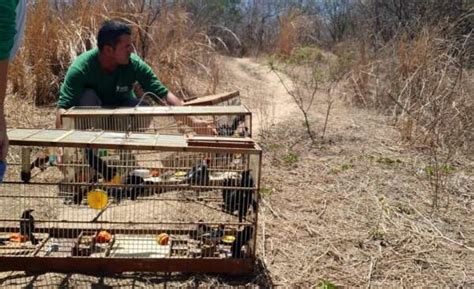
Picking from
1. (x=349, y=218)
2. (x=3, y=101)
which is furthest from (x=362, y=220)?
(x=3, y=101)

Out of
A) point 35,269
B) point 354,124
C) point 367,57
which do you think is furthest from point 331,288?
point 367,57

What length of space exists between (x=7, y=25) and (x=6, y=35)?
0.03 meters

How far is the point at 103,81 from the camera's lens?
3875 millimetres

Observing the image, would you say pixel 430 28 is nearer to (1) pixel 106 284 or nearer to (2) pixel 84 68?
(2) pixel 84 68

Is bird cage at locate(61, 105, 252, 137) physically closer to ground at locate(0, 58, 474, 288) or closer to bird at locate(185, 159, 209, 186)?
ground at locate(0, 58, 474, 288)

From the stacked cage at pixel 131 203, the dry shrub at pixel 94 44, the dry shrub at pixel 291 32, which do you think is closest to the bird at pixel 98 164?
the stacked cage at pixel 131 203

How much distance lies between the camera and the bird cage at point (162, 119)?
3168mm

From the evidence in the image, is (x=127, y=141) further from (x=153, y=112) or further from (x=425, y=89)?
(x=425, y=89)

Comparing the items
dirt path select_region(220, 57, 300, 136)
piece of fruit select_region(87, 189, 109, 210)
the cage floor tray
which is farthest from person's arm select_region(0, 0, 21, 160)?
dirt path select_region(220, 57, 300, 136)

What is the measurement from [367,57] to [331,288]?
5.28 meters

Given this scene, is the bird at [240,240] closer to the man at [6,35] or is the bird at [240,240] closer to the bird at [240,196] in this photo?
the bird at [240,196]

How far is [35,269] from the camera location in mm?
2311

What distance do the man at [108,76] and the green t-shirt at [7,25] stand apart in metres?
2.02

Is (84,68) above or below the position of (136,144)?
above
